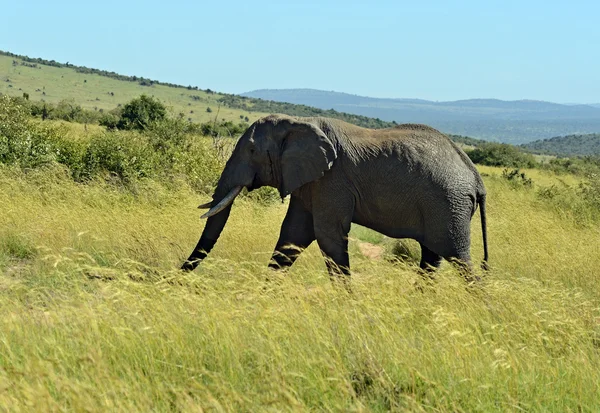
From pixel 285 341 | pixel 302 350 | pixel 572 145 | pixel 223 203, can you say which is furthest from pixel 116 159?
pixel 572 145

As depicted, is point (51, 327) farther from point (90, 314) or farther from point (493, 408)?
point (493, 408)

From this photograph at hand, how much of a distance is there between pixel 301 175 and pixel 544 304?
2732mm

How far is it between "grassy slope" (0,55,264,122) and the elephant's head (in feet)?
224

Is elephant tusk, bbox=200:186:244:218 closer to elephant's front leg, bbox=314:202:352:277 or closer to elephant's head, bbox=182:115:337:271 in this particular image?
elephant's head, bbox=182:115:337:271

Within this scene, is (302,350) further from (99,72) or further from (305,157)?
(99,72)

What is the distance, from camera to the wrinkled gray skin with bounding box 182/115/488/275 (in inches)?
294

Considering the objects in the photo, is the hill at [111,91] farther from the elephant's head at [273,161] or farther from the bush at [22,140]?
the elephant's head at [273,161]

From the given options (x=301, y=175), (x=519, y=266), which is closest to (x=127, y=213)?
(x=301, y=175)

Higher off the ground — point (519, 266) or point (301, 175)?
point (301, 175)

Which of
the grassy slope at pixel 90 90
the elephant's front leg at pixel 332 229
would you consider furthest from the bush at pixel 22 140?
the grassy slope at pixel 90 90

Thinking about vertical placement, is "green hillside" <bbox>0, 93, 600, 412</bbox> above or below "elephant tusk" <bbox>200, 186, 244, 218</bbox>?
below

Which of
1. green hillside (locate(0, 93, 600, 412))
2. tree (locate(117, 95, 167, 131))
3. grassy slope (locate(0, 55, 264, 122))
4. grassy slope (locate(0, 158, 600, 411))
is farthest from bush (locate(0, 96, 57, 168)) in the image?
grassy slope (locate(0, 55, 264, 122))

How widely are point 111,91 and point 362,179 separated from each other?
94.8 metres

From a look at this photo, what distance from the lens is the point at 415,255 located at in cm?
1092
